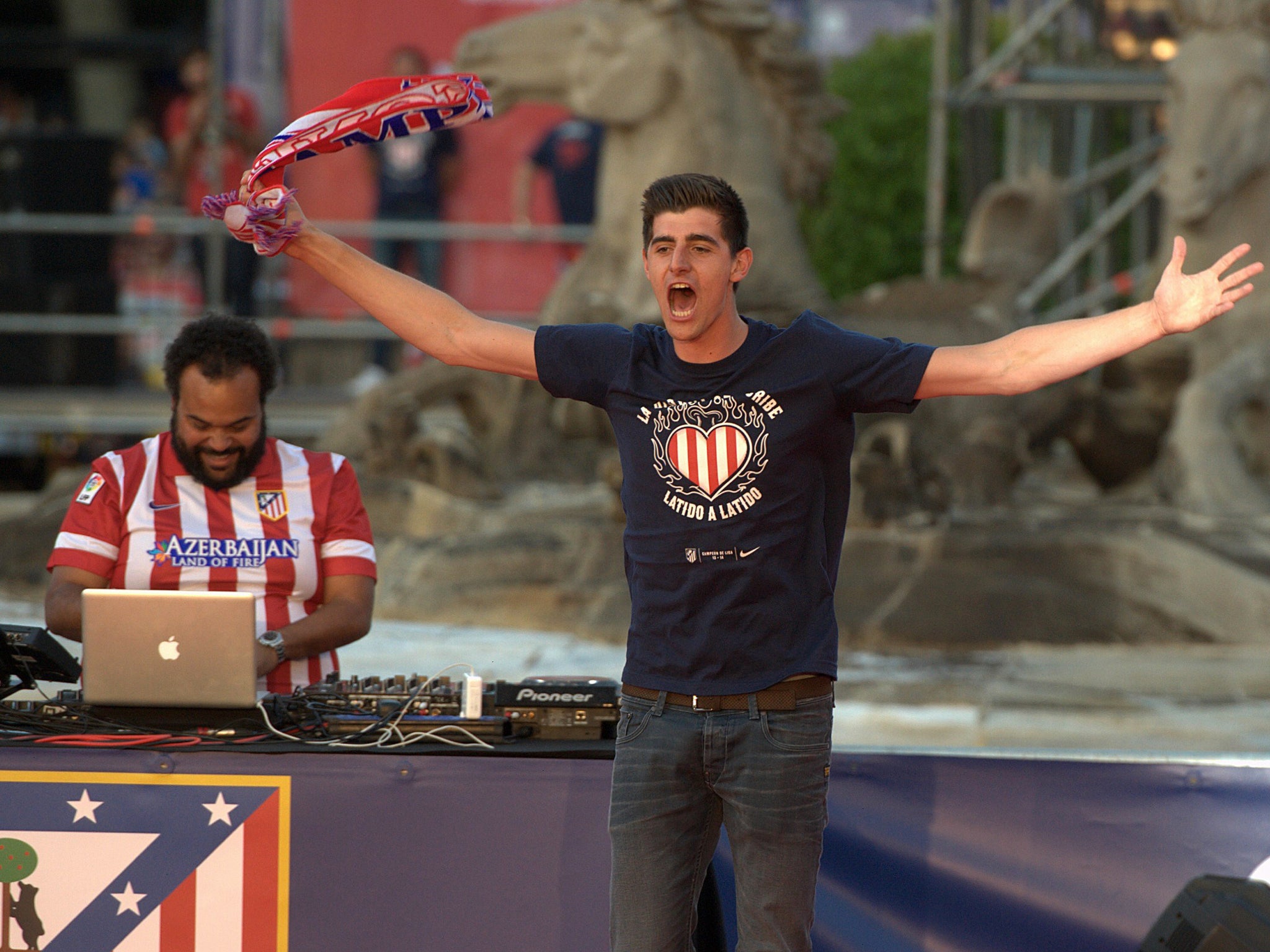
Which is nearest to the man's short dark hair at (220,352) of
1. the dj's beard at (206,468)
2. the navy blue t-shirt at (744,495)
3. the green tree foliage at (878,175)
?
the dj's beard at (206,468)

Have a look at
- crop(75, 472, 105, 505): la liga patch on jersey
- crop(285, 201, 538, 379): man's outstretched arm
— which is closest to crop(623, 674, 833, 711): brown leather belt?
crop(285, 201, 538, 379): man's outstretched arm

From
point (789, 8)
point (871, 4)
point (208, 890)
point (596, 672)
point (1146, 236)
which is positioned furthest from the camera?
point (871, 4)

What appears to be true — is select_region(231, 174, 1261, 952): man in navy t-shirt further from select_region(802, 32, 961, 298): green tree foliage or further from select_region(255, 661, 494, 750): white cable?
select_region(802, 32, 961, 298): green tree foliage

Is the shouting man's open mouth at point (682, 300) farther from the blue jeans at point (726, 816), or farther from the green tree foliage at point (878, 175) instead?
the green tree foliage at point (878, 175)

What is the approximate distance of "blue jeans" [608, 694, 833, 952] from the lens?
269 cm

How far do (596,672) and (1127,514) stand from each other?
2584mm

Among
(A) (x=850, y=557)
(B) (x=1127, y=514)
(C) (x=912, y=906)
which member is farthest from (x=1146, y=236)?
(C) (x=912, y=906)

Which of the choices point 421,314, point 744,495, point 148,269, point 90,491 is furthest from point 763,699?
point 148,269

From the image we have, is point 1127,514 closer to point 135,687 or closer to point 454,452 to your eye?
point 454,452

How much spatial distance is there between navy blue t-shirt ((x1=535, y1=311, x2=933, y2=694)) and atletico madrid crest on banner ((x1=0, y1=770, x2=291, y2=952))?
2.75ft

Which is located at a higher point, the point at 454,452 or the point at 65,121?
the point at 65,121

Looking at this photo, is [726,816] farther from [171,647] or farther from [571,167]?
[571,167]

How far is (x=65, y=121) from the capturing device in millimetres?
13141

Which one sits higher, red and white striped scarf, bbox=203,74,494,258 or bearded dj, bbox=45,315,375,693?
red and white striped scarf, bbox=203,74,494,258
